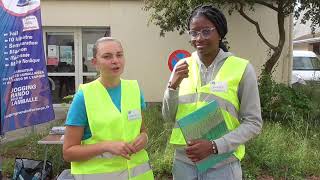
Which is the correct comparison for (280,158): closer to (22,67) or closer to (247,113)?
(22,67)

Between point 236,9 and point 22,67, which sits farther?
point 236,9

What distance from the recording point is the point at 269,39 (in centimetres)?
1290

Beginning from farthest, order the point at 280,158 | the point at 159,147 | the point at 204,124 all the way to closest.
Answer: the point at 159,147 → the point at 280,158 → the point at 204,124

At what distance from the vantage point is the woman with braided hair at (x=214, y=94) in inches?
94.5

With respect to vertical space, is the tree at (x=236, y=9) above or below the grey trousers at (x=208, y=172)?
above

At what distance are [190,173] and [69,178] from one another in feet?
7.83

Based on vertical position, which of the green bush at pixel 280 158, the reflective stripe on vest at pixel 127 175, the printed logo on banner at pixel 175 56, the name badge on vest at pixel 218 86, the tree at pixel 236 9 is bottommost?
the green bush at pixel 280 158

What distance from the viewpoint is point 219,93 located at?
242 cm

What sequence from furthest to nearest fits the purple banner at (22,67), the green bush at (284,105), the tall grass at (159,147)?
the green bush at (284,105), the tall grass at (159,147), the purple banner at (22,67)

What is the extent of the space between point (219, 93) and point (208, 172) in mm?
449

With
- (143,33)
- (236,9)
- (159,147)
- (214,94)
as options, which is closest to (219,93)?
(214,94)

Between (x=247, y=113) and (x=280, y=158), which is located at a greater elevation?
(x=247, y=113)

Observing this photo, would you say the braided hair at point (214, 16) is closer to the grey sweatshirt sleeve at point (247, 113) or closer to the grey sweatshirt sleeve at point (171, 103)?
the grey sweatshirt sleeve at point (247, 113)

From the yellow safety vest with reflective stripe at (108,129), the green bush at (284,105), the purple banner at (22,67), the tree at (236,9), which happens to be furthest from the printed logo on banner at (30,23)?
the green bush at (284,105)
